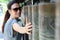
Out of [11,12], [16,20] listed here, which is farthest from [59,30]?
[11,12]

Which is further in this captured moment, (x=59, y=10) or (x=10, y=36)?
(x=10, y=36)

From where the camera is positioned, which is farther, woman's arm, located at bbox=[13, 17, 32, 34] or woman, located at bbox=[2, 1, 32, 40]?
woman, located at bbox=[2, 1, 32, 40]

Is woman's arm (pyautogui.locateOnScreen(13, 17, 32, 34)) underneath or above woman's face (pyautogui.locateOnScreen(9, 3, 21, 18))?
underneath

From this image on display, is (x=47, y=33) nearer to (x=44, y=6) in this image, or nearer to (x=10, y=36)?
(x=44, y=6)

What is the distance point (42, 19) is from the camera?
660mm

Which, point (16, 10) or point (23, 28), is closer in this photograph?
point (23, 28)

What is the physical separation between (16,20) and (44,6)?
62 centimetres

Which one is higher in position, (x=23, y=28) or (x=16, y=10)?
(x=16, y=10)

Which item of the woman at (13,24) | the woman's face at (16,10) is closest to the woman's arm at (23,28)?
the woman at (13,24)

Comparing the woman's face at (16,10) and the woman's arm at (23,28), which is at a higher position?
the woman's face at (16,10)

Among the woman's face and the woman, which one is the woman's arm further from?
the woman's face

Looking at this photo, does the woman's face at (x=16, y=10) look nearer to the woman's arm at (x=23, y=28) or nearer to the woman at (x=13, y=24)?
the woman at (x=13, y=24)

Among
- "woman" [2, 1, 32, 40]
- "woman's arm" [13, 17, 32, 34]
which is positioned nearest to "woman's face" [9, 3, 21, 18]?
"woman" [2, 1, 32, 40]

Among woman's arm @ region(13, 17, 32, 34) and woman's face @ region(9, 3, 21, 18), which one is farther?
woman's face @ region(9, 3, 21, 18)
